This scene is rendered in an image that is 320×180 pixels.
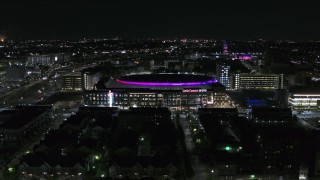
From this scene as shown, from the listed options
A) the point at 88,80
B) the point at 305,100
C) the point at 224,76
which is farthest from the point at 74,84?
the point at 305,100

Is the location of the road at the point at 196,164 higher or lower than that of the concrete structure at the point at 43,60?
lower

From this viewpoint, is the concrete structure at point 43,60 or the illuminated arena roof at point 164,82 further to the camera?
the concrete structure at point 43,60

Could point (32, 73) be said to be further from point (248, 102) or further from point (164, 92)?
point (248, 102)

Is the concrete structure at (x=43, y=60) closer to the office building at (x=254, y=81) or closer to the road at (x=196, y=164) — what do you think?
the office building at (x=254, y=81)

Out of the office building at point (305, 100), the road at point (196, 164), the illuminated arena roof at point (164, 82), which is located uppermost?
the illuminated arena roof at point (164, 82)

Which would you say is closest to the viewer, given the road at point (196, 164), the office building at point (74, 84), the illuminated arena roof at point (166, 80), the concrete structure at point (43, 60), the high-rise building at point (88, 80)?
the road at point (196, 164)

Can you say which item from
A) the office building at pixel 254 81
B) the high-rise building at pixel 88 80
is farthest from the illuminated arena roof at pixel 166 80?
the office building at pixel 254 81

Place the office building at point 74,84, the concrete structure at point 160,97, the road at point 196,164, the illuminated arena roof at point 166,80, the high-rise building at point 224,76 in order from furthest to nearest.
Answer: the high-rise building at point 224,76 → the office building at point 74,84 → the illuminated arena roof at point 166,80 → the concrete structure at point 160,97 → the road at point 196,164

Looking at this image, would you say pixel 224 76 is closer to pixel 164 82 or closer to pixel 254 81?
pixel 254 81

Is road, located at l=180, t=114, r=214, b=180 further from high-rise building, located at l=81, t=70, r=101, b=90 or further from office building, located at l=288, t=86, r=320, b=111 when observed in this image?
high-rise building, located at l=81, t=70, r=101, b=90

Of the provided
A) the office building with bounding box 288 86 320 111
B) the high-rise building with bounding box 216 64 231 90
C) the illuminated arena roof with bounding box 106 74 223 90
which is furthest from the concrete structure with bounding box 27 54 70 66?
the office building with bounding box 288 86 320 111
